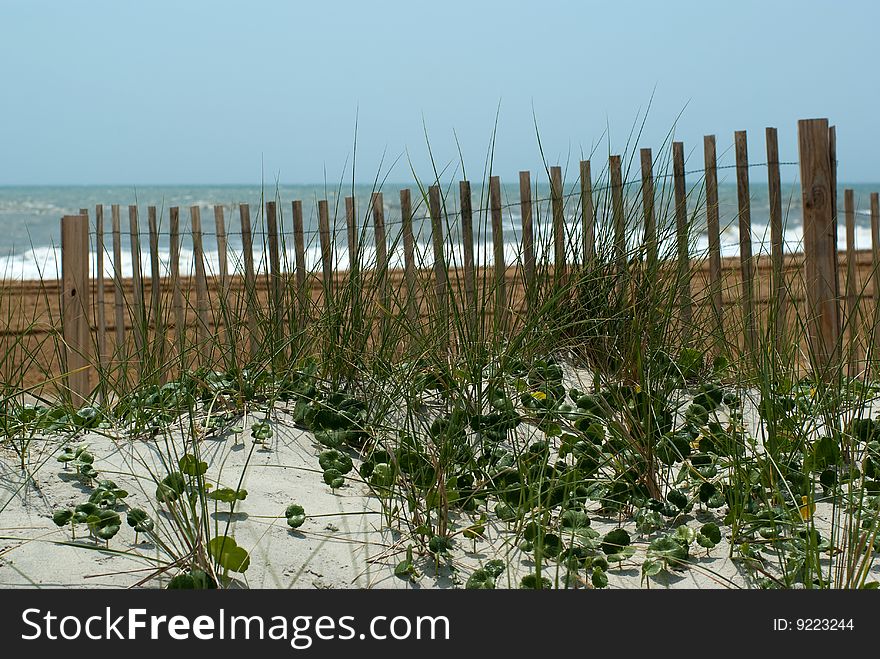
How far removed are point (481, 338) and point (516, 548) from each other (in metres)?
0.72

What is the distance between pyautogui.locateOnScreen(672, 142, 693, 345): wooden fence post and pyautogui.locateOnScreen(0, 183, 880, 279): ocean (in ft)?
0.14

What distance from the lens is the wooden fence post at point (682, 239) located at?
279cm

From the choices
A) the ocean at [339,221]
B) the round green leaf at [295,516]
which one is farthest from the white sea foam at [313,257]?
the round green leaf at [295,516]

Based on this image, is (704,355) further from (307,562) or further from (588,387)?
(307,562)

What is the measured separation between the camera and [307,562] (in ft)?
6.02

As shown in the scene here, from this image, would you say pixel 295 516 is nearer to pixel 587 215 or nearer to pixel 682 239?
pixel 682 239

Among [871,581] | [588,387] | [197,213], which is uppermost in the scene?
[197,213]

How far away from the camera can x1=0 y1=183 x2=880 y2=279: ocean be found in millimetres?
2984

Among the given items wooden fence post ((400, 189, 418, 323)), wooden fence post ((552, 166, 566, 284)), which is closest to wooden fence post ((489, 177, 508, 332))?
wooden fence post ((552, 166, 566, 284))

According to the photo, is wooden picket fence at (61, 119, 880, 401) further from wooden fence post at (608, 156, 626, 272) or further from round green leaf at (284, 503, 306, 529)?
round green leaf at (284, 503, 306, 529)

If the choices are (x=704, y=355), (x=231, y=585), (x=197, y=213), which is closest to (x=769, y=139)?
(x=704, y=355)

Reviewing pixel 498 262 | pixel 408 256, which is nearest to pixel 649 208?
pixel 498 262

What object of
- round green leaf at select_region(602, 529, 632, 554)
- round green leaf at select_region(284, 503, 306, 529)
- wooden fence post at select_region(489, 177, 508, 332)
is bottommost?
round green leaf at select_region(602, 529, 632, 554)

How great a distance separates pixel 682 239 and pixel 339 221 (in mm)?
2248
